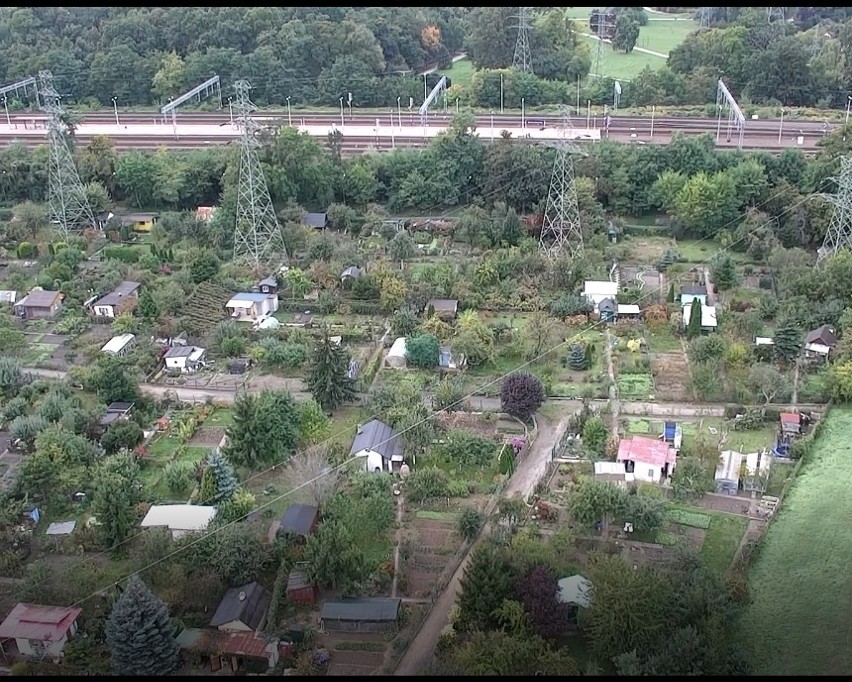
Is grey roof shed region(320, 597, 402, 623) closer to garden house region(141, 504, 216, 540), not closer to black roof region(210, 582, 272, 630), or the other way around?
black roof region(210, 582, 272, 630)

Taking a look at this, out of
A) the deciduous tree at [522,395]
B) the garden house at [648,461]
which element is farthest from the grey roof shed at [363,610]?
the deciduous tree at [522,395]

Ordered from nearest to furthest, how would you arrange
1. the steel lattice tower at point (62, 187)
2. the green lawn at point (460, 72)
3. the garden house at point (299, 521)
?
the garden house at point (299, 521), the steel lattice tower at point (62, 187), the green lawn at point (460, 72)

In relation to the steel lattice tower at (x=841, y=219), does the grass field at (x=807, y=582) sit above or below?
below

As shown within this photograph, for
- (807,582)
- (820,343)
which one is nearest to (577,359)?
(820,343)

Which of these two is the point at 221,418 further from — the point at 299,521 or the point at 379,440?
the point at 299,521

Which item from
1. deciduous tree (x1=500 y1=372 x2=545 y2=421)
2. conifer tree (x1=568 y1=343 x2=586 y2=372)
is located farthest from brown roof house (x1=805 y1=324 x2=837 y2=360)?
deciduous tree (x1=500 y1=372 x2=545 y2=421)

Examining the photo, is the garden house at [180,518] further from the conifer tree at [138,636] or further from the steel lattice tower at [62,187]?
the steel lattice tower at [62,187]
